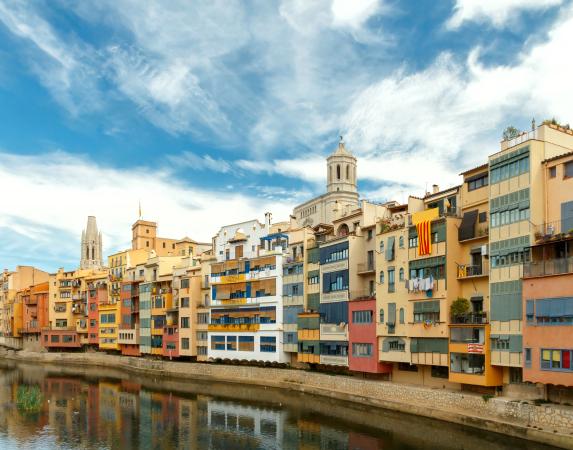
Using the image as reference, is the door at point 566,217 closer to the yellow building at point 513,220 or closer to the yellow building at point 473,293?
the yellow building at point 513,220

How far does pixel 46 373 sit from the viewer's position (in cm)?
9188

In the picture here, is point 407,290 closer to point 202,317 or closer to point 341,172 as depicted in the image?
point 202,317

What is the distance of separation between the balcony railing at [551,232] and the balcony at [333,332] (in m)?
24.2

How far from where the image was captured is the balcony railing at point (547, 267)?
37.7m

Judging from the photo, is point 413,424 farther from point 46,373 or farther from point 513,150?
point 46,373

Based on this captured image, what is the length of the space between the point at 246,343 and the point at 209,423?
23.4 meters

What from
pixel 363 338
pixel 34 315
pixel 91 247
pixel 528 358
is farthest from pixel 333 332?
pixel 91 247

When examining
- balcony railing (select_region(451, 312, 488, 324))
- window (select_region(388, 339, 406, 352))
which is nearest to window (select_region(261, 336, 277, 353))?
window (select_region(388, 339, 406, 352))

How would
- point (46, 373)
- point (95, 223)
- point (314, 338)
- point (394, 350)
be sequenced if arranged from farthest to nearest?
point (95, 223)
point (46, 373)
point (314, 338)
point (394, 350)

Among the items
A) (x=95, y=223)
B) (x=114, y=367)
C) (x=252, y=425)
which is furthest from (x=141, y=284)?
(x=95, y=223)

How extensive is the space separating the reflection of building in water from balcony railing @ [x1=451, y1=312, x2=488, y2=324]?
15831 mm

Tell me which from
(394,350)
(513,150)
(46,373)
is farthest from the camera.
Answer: (46,373)

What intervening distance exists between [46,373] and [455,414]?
225ft

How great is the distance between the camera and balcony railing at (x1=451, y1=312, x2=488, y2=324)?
4488 centimetres
